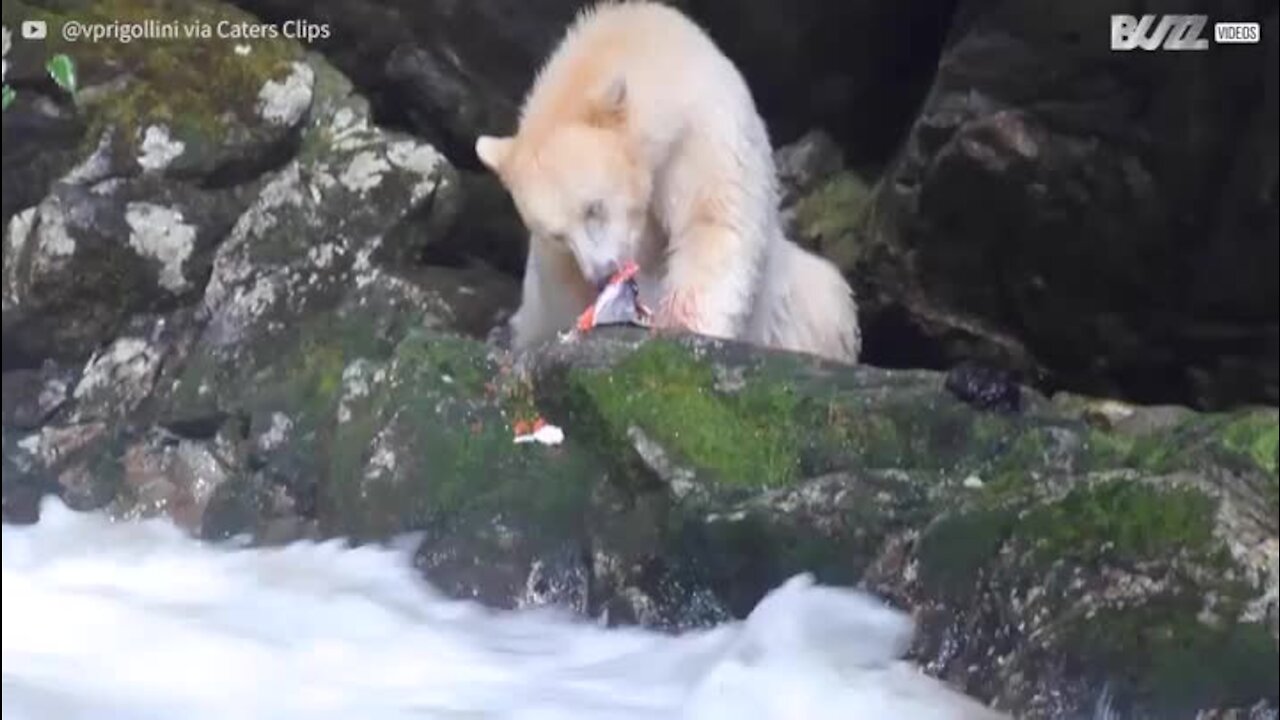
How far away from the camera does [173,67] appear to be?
233 inches

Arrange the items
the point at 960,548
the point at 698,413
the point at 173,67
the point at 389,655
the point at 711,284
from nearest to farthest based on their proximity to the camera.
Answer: the point at 960,548
the point at 389,655
the point at 698,413
the point at 711,284
the point at 173,67

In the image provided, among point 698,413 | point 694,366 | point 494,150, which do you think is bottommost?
point 698,413

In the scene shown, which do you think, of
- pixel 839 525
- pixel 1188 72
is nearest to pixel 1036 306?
pixel 1188 72

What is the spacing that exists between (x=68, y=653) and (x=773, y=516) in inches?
66.6

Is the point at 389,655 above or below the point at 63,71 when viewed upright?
below

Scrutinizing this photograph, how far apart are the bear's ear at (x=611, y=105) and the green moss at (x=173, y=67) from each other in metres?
1.05

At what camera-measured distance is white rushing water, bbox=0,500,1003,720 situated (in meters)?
3.72

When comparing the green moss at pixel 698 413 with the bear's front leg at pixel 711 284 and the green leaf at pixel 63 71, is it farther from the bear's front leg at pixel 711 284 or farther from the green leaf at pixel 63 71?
the green leaf at pixel 63 71

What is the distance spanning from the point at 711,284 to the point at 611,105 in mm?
692

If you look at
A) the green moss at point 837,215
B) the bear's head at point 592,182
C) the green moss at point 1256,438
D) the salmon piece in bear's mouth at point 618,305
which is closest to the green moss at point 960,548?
the green moss at point 1256,438

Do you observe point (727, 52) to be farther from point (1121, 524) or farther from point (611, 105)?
point (1121, 524)

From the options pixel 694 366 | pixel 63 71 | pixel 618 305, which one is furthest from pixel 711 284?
pixel 63 71

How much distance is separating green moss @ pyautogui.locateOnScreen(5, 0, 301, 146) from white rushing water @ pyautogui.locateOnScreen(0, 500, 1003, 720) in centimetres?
166

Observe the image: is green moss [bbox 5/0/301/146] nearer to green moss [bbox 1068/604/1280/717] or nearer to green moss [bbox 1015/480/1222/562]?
green moss [bbox 1015/480/1222/562]
